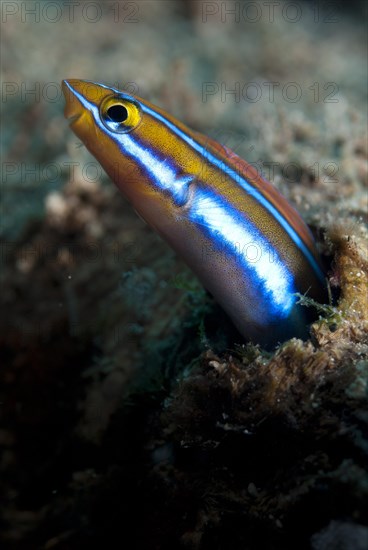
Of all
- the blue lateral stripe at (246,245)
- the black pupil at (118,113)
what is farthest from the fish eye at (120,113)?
the blue lateral stripe at (246,245)

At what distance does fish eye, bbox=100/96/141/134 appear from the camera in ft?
7.48

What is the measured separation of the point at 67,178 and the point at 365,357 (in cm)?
366

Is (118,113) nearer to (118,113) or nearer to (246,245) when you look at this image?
(118,113)

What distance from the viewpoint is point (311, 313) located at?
2.45 metres

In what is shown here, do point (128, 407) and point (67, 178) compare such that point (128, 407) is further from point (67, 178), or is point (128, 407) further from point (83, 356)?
point (67, 178)

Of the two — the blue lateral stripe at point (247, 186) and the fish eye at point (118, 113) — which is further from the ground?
the fish eye at point (118, 113)

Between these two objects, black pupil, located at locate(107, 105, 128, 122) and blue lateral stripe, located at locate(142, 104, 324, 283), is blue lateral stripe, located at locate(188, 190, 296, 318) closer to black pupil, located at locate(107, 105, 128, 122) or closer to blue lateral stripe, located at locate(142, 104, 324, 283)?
blue lateral stripe, located at locate(142, 104, 324, 283)

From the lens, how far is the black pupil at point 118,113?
228cm

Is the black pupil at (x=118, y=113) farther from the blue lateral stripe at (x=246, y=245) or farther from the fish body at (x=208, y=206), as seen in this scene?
the blue lateral stripe at (x=246, y=245)

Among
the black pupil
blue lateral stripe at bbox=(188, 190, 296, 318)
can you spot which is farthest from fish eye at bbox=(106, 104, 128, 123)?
blue lateral stripe at bbox=(188, 190, 296, 318)

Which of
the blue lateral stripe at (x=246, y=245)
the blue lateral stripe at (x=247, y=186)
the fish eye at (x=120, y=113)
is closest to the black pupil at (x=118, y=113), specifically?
the fish eye at (x=120, y=113)

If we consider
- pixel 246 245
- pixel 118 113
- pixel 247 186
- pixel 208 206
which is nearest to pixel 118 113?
pixel 118 113

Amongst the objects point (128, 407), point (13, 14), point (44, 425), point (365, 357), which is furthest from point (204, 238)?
point (13, 14)

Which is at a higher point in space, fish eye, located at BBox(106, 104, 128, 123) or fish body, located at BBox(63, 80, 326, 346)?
fish eye, located at BBox(106, 104, 128, 123)
